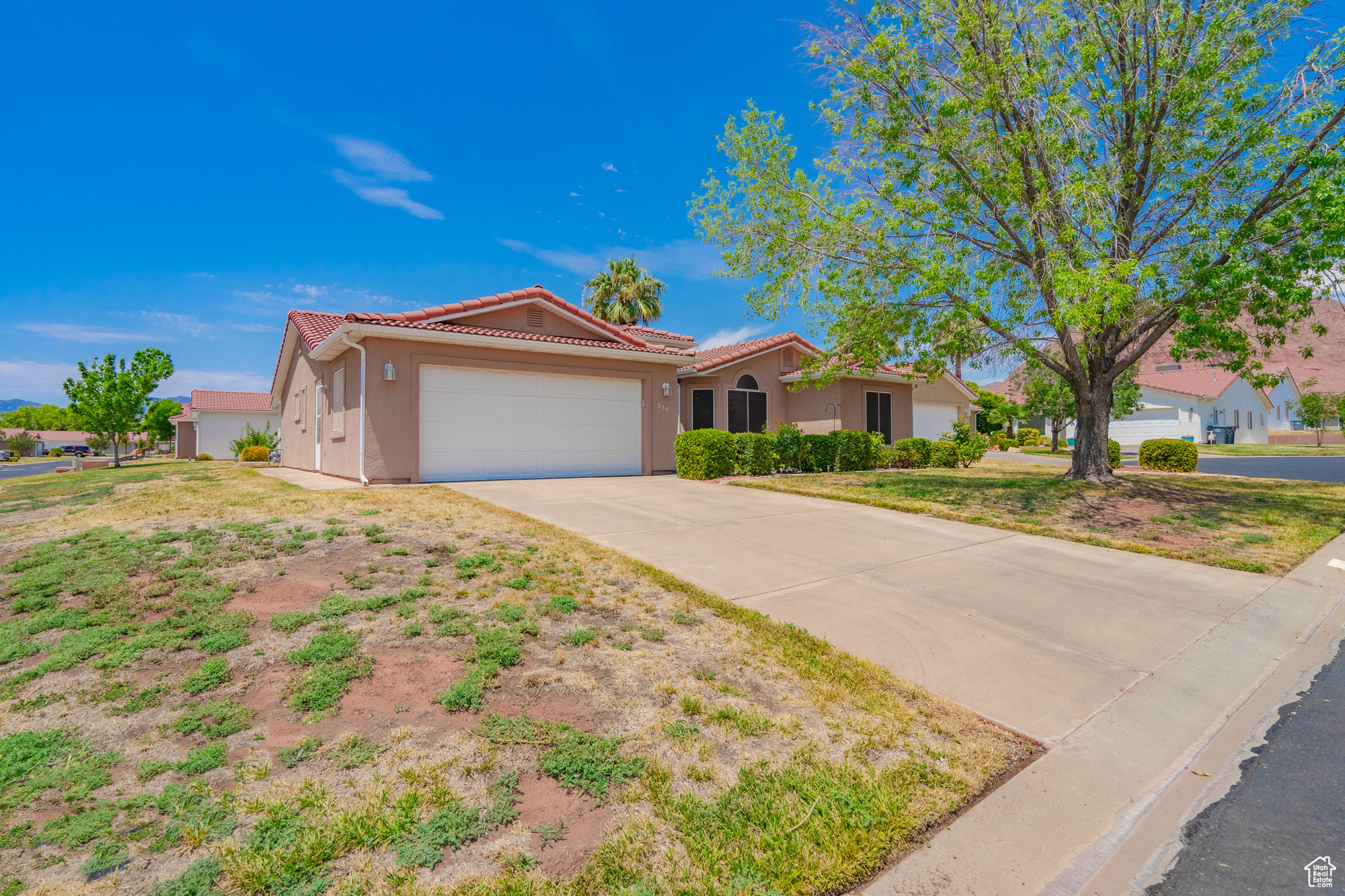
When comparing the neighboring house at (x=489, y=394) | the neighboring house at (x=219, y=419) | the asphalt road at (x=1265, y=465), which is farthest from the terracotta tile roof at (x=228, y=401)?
the asphalt road at (x=1265, y=465)

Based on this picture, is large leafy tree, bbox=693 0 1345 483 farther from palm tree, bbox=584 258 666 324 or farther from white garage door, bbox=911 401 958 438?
palm tree, bbox=584 258 666 324

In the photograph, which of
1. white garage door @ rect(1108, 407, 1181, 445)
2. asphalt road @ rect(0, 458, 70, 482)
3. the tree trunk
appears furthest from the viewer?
white garage door @ rect(1108, 407, 1181, 445)

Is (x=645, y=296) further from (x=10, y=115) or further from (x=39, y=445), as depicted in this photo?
(x=39, y=445)

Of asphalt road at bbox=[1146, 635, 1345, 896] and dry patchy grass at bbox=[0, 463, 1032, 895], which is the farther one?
asphalt road at bbox=[1146, 635, 1345, 896]

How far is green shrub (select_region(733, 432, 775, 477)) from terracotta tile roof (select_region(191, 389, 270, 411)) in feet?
112

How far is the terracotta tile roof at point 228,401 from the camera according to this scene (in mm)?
36031

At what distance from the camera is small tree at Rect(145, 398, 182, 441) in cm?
3809

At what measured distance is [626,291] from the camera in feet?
103

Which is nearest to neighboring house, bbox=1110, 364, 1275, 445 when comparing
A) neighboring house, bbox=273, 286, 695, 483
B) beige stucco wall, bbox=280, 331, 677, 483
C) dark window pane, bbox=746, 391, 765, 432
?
dark window pane, bbox=746, 391, 765, 432

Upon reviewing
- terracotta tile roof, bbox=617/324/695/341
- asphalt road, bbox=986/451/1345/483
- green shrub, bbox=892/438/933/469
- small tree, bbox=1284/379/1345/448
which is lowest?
asphalt road, bbox=986/451/1345/483

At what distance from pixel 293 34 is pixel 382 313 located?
5.24m

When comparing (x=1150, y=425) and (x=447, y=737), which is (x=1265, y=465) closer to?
(x=1150, y=425)

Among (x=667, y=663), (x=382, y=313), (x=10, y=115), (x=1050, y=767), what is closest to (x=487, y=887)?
(x=667, y=663)

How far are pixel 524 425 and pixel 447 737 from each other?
10.7 meters
